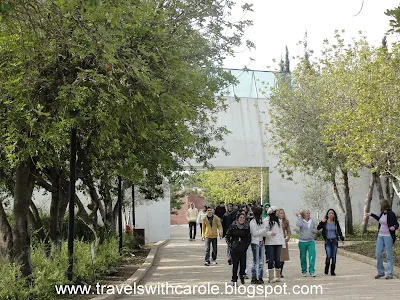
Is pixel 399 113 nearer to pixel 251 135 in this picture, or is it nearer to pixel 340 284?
pixel 340 284

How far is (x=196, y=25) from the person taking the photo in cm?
1288

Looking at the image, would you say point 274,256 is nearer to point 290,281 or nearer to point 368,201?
point 290,281

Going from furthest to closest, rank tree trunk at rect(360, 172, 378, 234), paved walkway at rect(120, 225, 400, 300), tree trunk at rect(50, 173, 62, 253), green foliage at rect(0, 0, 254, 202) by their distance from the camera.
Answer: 1. tree trunk at rect(360, 172, 378, 234)
2. tree trunk at rect(50, 173, 62, 253)
3. paved walkway at rect(120, 225, 400, 300)
4. green foliage at rect(0, 0, 254, 202)

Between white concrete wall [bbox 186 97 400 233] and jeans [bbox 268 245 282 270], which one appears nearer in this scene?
jeans [bbox 268 245 282 270]

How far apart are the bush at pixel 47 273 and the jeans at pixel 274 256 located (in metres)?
3.79

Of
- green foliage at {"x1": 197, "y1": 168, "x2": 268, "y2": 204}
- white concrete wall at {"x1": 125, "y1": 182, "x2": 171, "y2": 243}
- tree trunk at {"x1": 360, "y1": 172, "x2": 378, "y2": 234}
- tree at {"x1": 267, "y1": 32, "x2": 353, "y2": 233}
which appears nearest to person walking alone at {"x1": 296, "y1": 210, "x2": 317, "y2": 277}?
tree at {"x1": 267, "y1": 32, "x2": 353, "y2": 233}

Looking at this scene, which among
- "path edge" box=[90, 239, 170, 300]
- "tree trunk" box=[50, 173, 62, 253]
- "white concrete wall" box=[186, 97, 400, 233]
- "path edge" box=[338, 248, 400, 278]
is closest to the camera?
Answer: "path edge" box=[90, 239, 170, 300]

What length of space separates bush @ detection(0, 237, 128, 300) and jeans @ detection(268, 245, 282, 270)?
3.79m

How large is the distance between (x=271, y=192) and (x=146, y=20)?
1055 inches

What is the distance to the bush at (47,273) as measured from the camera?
9.85 m

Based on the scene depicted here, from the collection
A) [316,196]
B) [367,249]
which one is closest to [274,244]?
[367,249]

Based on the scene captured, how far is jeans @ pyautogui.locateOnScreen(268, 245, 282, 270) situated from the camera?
535 inches

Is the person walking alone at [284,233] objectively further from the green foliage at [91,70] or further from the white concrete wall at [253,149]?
the white concrete wall at [253,149]

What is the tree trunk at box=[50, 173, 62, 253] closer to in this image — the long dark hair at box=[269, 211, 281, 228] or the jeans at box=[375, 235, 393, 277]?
the long dark hair at box=[269, 211, 281, 228]
